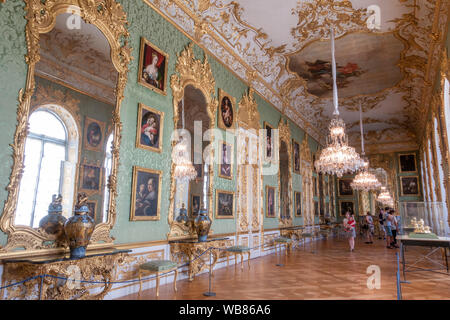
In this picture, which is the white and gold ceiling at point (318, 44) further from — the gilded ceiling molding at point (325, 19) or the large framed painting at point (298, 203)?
the large framed painting at point (298, 203)

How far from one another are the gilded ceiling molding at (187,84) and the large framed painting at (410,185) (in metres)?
17.7

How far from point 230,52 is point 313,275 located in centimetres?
665

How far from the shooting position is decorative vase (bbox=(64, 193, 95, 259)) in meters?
4.12

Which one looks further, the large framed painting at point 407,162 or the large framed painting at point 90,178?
the large framed painting at point 407,162

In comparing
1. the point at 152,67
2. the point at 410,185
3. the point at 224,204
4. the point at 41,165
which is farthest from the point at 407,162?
the point at 41,165

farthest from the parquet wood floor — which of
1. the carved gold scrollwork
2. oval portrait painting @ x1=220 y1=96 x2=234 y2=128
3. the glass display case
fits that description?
the carved gold scrollwork

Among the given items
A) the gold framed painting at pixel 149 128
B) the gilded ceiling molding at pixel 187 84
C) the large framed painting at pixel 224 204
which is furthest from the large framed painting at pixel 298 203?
the gold framed painting at pixel 149 128

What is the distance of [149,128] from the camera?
20.4ft

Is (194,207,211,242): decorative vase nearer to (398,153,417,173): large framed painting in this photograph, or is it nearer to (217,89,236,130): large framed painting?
(217,89,236,130): large framed painting

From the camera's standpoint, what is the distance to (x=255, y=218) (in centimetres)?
1045

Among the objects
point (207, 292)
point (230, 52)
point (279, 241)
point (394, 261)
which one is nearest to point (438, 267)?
point (394, 261)

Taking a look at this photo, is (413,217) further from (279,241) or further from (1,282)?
(1,282)

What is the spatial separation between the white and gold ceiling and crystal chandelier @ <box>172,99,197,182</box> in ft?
9.05

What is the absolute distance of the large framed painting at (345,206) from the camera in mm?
22469
